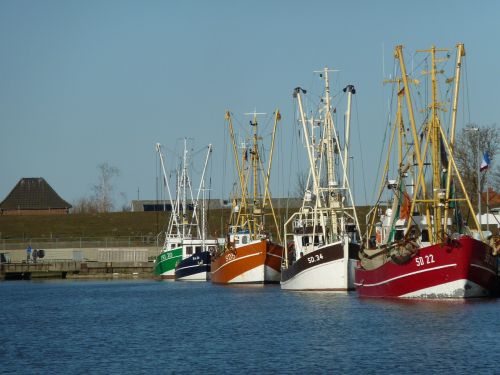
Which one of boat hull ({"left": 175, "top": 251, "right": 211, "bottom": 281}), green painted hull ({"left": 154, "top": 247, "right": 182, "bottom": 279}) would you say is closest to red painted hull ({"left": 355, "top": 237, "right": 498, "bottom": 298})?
boat hull ({"left": 175, "top": 251, "right": 211, "bottom": 281})

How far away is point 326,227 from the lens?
86.5 m

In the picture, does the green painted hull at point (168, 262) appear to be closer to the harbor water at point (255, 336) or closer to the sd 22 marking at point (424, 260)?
the harbor water at point (255, 336)

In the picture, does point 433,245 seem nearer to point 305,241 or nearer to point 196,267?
point 305,241

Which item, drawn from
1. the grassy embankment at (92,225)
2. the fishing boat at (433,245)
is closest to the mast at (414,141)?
the fishing boat at (433,245)

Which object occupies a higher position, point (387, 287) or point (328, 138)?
point (328, 138)

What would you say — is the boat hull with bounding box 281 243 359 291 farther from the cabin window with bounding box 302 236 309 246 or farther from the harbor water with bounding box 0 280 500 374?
the cabin window with bounding box 302 236 309 246

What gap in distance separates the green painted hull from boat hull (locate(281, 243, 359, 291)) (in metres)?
39.4

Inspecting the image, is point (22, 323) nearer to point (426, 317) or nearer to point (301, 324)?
point (301, 324)

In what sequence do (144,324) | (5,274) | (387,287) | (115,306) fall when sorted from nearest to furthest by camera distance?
(144,324) → (387,287) → (115,306) → (5,274)

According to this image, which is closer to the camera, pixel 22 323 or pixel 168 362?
pixel 168 362

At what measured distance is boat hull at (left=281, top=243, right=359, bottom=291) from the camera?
8081 cm

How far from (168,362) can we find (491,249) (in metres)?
24.5

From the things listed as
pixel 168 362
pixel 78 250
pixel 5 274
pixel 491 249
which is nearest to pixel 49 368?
pixel 168 362

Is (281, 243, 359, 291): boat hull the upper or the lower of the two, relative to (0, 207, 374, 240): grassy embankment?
lower
